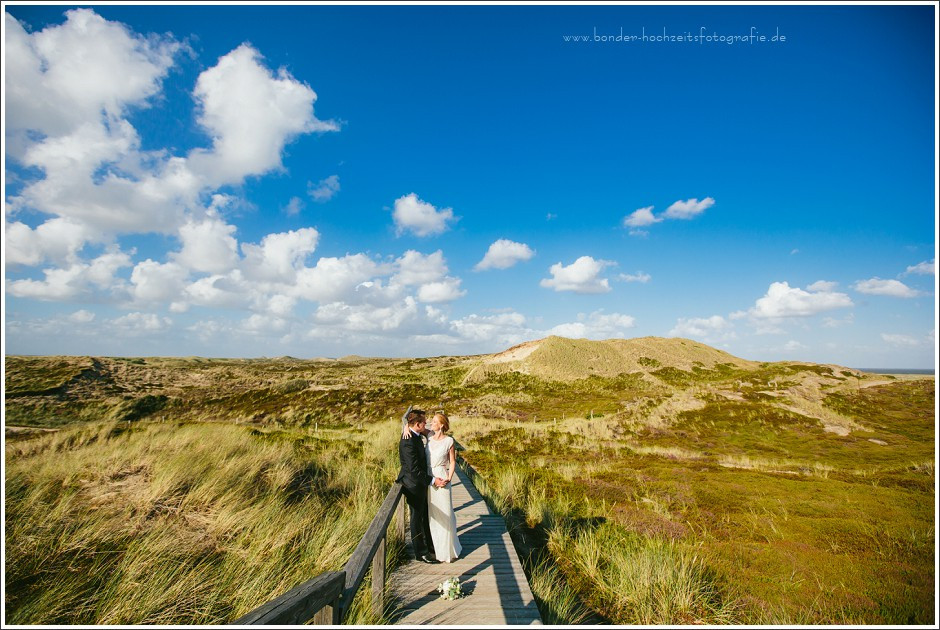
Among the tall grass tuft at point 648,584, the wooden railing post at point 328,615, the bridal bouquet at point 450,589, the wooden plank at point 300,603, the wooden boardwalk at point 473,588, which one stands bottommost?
the tall grass tuft at point 648,584

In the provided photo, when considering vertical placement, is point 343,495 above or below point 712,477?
above

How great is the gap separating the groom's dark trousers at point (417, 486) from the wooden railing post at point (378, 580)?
1.69m

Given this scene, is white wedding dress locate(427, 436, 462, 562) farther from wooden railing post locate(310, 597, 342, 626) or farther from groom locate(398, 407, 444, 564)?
wooden railing post locate(310, 597, 342, 626)

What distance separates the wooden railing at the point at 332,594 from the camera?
2391mm

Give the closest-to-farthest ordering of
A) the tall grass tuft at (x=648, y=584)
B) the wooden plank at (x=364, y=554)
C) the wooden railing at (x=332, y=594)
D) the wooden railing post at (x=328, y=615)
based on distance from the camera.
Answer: the wooden railing at (x=332, y=594) → the wooden railing post at (x=328, y=615) → the wooden plank at (x=364, y=554) → the tall grass tuft at (x=648, y=584)

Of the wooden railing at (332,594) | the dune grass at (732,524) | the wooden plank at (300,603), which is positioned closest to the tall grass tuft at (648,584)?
the dune grass at (732,524)

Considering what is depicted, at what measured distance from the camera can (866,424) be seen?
2281 cm

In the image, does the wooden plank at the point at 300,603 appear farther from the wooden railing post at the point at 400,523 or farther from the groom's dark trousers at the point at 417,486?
the wooden railing post at the point at 400,523

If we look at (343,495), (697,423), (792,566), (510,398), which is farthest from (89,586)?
(510,398)

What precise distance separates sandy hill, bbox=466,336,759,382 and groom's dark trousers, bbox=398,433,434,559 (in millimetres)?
54830

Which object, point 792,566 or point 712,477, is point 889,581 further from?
point 712,477

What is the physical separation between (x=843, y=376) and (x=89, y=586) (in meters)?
57.9

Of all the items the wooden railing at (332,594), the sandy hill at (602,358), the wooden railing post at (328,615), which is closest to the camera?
the wooden railing at (332,594)

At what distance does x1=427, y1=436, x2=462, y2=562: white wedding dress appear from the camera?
612 centimetres
